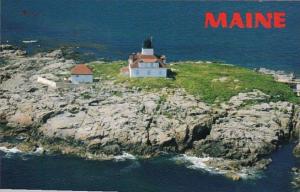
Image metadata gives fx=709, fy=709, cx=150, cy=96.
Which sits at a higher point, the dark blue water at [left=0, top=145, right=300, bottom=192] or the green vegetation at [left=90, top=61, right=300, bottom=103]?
the green vegetation at [left=90, top=61, right=300, bottom=103]

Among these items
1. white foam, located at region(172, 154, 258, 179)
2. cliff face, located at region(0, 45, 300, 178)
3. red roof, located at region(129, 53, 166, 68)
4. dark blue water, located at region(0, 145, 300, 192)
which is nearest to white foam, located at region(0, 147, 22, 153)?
cliff face, located at region(0, 45, 300, 178)

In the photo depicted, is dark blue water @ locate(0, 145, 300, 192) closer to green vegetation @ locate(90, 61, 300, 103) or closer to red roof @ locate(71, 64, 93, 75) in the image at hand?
green vegetation @ locate(90, 61, 300, 103)

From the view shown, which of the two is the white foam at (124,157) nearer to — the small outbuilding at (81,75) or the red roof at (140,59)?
the small outbuilding at (81,75)

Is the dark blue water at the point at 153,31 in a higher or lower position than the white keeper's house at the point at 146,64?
higher

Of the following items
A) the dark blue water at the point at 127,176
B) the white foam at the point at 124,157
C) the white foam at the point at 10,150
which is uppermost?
the white foam at the point at 10,150

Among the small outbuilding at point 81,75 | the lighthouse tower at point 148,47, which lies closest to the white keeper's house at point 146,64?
the lighthouse tower at point 148,47

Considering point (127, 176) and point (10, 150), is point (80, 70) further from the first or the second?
point (127, 176)
